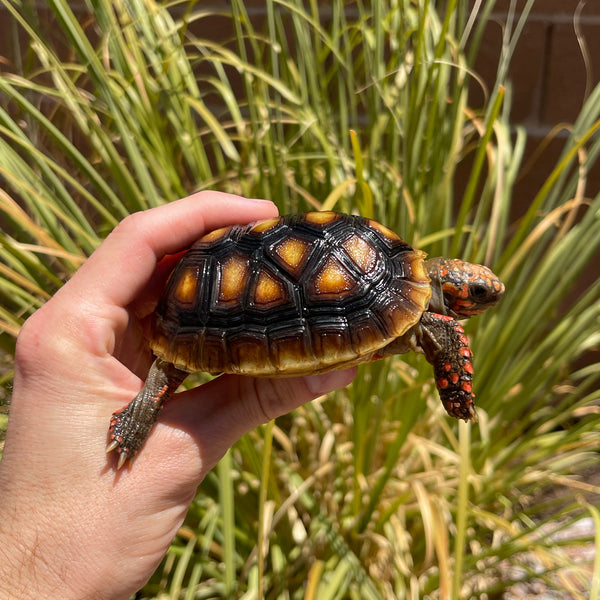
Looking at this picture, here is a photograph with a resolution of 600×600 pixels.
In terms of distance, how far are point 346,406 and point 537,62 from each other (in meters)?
0.87

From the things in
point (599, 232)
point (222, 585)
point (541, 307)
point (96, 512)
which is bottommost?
point (222, 585)

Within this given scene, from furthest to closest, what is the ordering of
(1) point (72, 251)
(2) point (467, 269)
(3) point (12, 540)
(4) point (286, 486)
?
(4) point (286, 486) < (1) point (72, 251) < (2) point (467, 269) < (3) point (12, 540)

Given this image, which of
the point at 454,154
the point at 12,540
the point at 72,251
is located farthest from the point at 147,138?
the point at 12,540

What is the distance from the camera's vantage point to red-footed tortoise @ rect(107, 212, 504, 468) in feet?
1.78

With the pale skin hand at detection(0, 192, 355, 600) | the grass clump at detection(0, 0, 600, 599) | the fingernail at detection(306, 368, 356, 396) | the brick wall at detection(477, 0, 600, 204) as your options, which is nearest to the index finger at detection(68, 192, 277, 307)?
the pale skin hand at detection(0, 192, 355, 600)

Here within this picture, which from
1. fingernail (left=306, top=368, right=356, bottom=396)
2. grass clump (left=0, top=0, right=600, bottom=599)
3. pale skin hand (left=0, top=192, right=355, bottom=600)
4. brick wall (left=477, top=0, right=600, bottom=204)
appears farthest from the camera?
brick wall (left=477, top=0, right=600, bottom=204)

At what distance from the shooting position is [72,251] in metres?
0.74

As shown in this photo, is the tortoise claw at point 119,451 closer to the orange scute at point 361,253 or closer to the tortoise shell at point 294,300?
the tortoise shell at point 294,300

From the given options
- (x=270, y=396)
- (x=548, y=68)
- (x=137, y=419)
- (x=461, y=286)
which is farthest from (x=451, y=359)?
(x=548, y=68)

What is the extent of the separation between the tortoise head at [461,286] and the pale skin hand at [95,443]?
148 mm

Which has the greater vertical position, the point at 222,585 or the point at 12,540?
the point at 12,540

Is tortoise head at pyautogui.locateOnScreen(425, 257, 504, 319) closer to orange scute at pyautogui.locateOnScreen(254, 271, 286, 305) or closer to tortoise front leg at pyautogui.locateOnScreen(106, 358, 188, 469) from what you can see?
orange scute at pyautogui.locateOnScreen(254, 271, 286, 305)

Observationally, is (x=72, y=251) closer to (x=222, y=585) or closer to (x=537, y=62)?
(x=222, y=585)

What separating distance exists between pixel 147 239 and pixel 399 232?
0.38 meters
